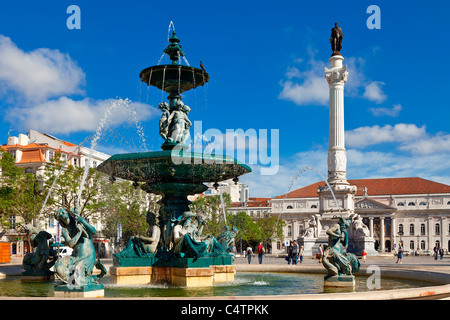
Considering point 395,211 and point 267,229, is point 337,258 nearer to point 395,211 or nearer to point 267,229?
point 267,229

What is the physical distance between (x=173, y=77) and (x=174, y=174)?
2998mm

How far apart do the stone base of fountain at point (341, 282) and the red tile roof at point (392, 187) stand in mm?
100070

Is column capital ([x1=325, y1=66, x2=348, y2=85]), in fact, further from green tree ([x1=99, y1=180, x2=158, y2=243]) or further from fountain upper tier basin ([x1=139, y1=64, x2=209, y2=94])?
fountain upper tier basin ([x1=139, y1=64, x2=209, y2=94])

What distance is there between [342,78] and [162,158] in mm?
43548

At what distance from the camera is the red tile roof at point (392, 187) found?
11097 cm

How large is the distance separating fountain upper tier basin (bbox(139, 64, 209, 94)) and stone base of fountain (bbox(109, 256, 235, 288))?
5.10 m

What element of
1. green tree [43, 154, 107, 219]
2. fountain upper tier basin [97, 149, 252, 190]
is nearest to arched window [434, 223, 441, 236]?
green tree [43, 154, 107, 219]

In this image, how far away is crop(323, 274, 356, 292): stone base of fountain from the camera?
37.6 feet

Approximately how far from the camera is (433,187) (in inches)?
4375


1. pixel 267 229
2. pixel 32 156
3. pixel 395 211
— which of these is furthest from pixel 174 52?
pixel 395 211

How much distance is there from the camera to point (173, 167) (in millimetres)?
13383

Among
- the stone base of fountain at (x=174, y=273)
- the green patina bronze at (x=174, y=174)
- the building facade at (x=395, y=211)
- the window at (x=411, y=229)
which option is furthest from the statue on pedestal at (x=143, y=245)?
the window at (x=411, y=229)

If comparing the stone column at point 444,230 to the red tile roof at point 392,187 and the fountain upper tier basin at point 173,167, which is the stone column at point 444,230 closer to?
the red tile roof at point 392,187
